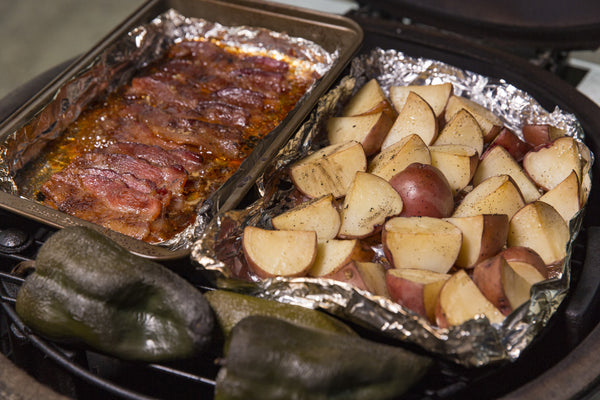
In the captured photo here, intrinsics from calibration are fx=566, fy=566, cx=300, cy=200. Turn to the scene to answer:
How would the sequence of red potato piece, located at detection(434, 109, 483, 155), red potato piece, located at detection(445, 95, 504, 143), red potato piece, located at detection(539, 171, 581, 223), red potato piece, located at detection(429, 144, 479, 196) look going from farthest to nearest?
red potato piece, located at detection(445, 95, 504, 143)
red potato piece, located at detection(434, 109, 483, 155)
red potato piece, located at detection(429, 144, 479, 196)
red potato piece, located at detection(539, 171, 581, 223)

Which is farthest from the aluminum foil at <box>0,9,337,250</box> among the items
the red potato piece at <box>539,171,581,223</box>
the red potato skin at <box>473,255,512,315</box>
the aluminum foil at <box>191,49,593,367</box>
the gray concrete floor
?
Result: the gray concrete floor

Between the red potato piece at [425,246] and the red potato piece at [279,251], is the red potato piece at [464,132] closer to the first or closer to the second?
the red potato piece at [425,246]

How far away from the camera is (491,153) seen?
7.59 feet

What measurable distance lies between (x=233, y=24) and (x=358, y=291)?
7.00 ft

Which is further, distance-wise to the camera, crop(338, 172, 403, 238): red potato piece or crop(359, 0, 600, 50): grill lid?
crop(359, 0, 600, 50): grill lid

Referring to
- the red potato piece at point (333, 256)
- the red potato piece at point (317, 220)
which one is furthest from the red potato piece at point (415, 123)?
the red potato piece at point (333, 256)

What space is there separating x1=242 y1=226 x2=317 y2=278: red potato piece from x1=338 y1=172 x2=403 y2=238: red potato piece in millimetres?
210

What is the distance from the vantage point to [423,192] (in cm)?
200

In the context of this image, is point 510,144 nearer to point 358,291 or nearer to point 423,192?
point 423,192

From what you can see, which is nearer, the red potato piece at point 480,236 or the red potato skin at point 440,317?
the red potato skin at point 440,317

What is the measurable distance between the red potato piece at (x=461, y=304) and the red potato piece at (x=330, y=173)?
0.68m

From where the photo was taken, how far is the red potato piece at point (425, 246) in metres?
1.83

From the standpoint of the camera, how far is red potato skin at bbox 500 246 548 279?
179cm

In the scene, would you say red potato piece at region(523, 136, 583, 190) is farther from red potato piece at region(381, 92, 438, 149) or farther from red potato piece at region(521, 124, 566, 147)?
red potato piece at region(381, 92, 438, 149)
